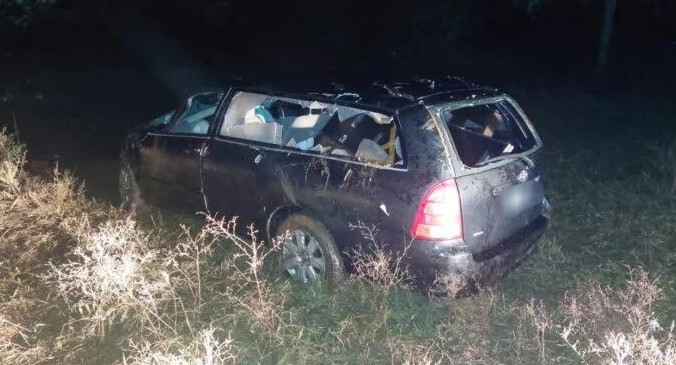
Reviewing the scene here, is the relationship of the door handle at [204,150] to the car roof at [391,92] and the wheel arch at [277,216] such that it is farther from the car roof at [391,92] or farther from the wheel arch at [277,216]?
the wheel arch at [277,216]

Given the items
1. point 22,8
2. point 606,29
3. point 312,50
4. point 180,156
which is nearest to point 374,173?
point 180,156

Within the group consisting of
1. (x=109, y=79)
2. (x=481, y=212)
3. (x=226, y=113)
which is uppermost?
(x=226, y=113)

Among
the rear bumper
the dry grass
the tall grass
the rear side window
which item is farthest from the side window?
the rear bumper

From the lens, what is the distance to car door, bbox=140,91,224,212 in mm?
5191

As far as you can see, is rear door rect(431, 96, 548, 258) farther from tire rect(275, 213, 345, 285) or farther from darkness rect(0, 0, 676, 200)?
darkness rect(0, 0, 676, 200)

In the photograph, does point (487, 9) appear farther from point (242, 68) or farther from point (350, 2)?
point (242, 68)

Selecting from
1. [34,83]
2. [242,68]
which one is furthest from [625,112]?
[34,83]

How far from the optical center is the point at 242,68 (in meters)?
15.2

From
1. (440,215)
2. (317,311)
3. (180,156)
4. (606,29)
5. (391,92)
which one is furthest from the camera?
(606,29)

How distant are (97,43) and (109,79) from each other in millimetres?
2121

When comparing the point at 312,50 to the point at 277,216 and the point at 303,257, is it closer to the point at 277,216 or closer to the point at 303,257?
the point at 277,216

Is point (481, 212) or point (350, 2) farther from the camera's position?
point (350, 2)

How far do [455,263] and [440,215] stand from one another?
0.33 metres

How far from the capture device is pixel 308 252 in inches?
179
